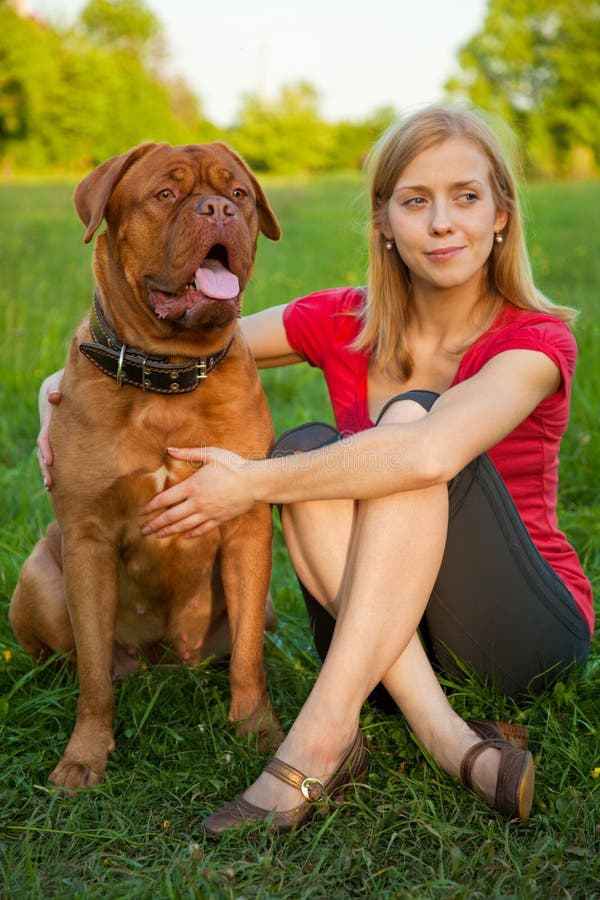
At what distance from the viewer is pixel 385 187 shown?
2850mm

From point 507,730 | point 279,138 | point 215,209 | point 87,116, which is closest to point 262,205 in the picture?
point 215,209

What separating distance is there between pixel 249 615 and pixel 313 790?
0.57 metres

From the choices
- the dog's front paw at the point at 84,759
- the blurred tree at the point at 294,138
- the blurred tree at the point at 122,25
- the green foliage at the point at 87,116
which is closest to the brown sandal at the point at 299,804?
the dog's front paw at the point at 84,759

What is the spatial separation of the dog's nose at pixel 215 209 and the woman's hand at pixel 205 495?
0.61 meters

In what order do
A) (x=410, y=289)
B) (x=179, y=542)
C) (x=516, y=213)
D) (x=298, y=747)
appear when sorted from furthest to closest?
(x=410, y=289)
(x=516, y=213)
(x=179, y=542)
(x=298, y=747)

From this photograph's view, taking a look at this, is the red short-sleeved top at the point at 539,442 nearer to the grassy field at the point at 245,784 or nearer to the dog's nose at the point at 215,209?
the grassy field at the point at 245,784

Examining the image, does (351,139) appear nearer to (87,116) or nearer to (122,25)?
(87,116)

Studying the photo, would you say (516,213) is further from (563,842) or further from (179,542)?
(563,842)

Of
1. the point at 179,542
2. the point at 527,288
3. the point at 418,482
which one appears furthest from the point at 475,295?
the point at 179,542

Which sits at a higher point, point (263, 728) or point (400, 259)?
point (400, 259)

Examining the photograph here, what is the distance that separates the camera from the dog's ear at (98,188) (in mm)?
2479

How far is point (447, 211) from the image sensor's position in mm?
2625

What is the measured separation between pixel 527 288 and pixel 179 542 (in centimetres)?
121

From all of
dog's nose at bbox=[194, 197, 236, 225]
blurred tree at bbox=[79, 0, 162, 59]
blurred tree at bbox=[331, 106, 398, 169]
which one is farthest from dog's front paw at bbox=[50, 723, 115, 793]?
blurred tree at bbox=[79, 0, 162, 59]
